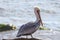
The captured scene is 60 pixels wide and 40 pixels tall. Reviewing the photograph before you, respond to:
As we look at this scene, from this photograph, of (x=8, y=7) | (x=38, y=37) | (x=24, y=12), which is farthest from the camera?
(x=8, y=7)

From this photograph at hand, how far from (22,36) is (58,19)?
6392 millimetres

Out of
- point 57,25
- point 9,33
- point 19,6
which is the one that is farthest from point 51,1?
point 9,33

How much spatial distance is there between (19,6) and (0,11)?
84.1 inches

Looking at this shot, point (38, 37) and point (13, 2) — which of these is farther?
point (13, 2)

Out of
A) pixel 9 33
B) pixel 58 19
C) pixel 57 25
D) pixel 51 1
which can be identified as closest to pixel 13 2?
pixel 51 1

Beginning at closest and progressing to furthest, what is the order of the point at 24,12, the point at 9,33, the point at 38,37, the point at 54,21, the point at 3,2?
the point at 38,37 → the point at 9,33 → the point at 54,21 → the point at 24,12 → the point at 3,2

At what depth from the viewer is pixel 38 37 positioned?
349 inches

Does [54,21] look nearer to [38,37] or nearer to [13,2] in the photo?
[38,37]

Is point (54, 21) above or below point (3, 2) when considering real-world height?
below

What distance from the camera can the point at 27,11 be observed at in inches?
709

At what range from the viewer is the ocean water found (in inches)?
589

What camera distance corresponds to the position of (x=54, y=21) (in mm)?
14508

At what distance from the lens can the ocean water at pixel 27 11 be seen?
14969 millimetres

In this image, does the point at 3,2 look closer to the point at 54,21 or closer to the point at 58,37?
the point at 54,21
